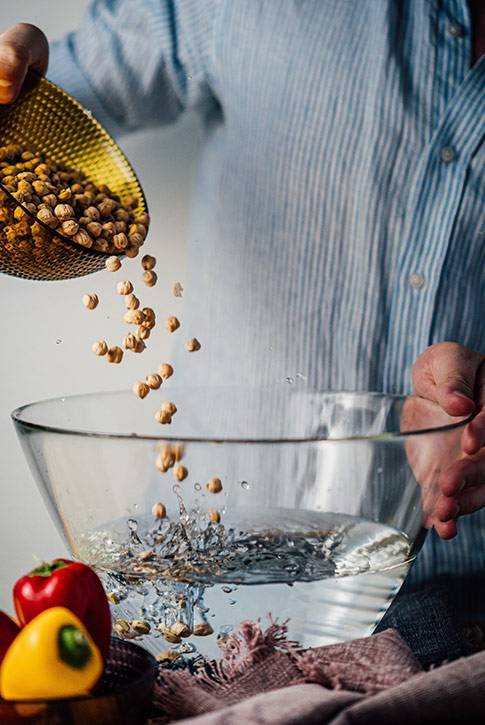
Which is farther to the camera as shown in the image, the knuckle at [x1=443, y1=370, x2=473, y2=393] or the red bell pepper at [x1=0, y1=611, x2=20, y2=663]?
the knuckle at [x1=443, y1=370, x2=473, y2=393]

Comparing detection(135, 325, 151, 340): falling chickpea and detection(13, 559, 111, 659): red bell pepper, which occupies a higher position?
detection(135, 325, 151, 340): falling chickpea

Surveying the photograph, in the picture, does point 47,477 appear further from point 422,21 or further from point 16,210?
point 422,21

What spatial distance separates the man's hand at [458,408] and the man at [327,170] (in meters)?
0.24

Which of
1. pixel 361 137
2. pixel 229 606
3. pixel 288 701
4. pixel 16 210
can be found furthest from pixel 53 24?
pixel 288 701

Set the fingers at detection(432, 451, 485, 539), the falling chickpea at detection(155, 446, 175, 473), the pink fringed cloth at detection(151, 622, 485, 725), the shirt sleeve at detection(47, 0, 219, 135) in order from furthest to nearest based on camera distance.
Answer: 1. the shirt sleeve at detection(47, 0, 219, 135)
2. the fingers at detection(432, 451, 485, 539)
3. the falling chickpea at detection(155, 446, 175, 473)
4. the pink fringed cloth at detection(151, 622, 485, 725)

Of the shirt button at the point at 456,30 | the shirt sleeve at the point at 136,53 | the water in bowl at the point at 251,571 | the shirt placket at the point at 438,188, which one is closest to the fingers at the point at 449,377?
the water in bowl at the point at 251,571

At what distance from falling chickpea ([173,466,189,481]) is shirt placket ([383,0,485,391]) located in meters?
0.55

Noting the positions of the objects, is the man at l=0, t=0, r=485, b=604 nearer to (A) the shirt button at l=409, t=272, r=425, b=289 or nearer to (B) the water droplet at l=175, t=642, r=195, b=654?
(A) the shirt button at l=409, t=272, r=425, b=289

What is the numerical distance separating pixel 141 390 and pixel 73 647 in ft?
1.18

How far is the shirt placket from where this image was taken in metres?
1.09

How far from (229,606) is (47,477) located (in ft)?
0.55

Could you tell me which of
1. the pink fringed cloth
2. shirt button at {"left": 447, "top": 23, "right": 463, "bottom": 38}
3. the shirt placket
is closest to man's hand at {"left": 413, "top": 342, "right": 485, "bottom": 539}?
the pink fringed cloth

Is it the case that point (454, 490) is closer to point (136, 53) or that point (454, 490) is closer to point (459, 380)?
point (459, 380)

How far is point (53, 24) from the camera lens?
1384 millimetres
